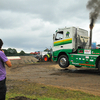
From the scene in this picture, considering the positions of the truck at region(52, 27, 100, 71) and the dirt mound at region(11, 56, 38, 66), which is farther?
the dirt mound at region(11, 56, 38, 66)

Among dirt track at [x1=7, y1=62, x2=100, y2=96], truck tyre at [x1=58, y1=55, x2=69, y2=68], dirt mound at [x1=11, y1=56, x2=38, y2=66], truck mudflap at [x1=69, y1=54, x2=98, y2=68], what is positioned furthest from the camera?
dirt mound at [x1=11, y1=56, x2=38, y2=66]

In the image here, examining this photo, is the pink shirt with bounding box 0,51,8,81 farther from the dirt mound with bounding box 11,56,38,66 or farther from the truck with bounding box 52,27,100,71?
the dirt mound with bounding box 11,56,38,66

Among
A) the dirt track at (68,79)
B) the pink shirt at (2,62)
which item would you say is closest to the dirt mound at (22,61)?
the dirt track at (68,79)

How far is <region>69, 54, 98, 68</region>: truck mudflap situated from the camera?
939 centimetres

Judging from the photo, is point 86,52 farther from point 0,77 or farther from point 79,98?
point 0,77

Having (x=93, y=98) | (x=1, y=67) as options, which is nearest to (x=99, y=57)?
(x=93, y=98)

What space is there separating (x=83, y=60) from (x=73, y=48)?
134cm

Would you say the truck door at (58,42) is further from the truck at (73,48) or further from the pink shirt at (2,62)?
the pink shirt at (2,62)

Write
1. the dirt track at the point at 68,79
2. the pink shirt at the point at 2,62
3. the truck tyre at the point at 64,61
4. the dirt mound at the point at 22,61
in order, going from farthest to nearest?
1. the dirt mound at the point at 22,61
2. the truck tyre at the point at 64,61
3. the dirt track at the point at 68,79
4. the pink shirt at the point at 2,62

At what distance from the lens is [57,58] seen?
11648 mm

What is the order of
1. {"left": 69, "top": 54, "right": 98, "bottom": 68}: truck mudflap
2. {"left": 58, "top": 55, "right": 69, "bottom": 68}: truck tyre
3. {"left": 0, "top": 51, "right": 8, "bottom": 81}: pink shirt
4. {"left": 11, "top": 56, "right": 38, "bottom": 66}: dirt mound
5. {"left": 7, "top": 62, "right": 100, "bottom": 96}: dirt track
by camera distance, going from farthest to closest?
{"left": 11, "top": 56, "right": 38, "bottom": 66}: dirt mound
{"left": 58, "top": 55, "right": 69, "bottom": 68}: truck tyre
{"left": 69, "top": 54, "right": 98, "bottom": 68}: truck mudflap
{"left": 7, "top": 62, "right": 100, "bottom": 96}: dirt track
{"left": 0, "top": 51, "right": 8, "bottom": 81}: pink shirt

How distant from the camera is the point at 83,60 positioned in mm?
9906

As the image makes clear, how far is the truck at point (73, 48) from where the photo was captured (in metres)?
9.79

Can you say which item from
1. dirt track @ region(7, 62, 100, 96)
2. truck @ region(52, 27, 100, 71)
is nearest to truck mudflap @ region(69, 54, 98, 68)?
truck @ region(52, 27, 100, 71)
